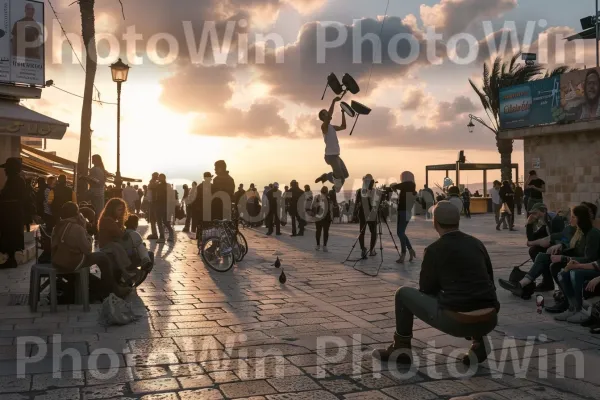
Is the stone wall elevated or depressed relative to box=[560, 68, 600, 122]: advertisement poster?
depressed

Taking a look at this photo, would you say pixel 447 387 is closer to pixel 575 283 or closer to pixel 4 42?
pixel 575 283

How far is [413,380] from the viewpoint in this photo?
437 centimetres

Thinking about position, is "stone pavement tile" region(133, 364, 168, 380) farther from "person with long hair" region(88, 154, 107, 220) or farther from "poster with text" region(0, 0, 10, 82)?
"poster with text" region(0, 0, 10, 82)

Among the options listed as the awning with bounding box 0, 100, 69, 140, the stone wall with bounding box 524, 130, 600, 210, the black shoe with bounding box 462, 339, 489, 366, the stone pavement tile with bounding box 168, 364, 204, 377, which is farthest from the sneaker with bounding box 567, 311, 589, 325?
the stone wall with bounding box 524, 130, 600, 210

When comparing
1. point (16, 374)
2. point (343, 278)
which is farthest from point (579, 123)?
point (16, 374)

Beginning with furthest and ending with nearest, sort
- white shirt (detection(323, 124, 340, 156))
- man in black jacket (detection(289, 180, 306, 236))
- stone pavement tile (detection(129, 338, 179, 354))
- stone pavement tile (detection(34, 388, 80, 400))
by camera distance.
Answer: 1. man in black jacket (detection(289, 180, 306, 236))
2. white shirt (detection(323, 124, 340, 156))
3. stone pavement tile (detection(129, 338, 179, 354))
4. stone pavement tile (detection(34, 388, 80, 400))

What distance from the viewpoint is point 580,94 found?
62.1 feet

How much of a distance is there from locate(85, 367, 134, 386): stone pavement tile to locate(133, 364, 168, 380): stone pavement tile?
45 millimetres

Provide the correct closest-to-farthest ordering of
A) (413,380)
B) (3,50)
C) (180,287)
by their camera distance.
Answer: (413,380) → (180,287) → (3,50)

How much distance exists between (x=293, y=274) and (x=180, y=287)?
2.17m

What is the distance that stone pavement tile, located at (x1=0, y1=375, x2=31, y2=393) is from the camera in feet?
13.4

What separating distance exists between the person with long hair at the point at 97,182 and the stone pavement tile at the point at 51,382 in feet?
31.7

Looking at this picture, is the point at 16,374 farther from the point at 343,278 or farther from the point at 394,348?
the point at 343,278

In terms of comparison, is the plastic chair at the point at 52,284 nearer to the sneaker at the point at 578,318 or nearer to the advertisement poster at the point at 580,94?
the sneaker at the point at 578,318
